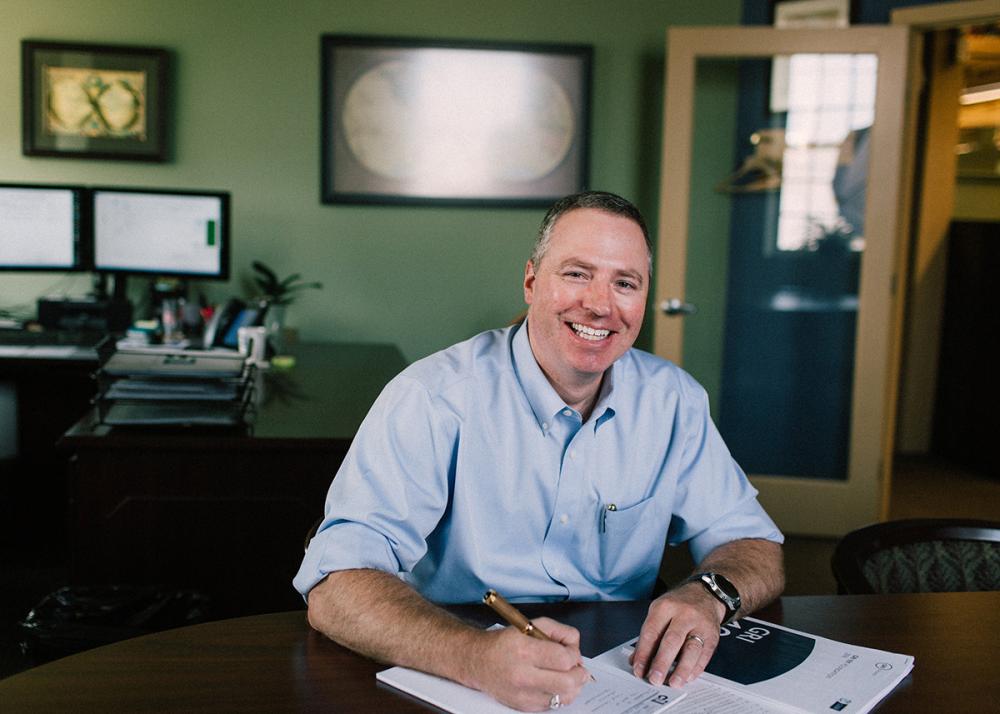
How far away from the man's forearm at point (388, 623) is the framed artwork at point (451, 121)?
9.96 feet

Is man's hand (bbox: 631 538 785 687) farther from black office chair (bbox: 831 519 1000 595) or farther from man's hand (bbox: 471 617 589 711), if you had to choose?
black office chair (bbox: 831 519 1000 595)

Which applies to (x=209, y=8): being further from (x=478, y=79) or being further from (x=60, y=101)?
(x=478, y=79)

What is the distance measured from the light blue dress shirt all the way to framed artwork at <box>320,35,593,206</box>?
2.66m

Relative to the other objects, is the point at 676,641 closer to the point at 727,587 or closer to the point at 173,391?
the point at 727,587

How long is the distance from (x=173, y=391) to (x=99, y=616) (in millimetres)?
560

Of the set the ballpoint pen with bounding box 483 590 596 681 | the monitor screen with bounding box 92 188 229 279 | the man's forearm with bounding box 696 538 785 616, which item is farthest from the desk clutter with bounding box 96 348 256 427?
the monitor screen with bounding box 92 188 229 279

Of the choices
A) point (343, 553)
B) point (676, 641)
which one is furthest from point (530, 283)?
point (676, 641)

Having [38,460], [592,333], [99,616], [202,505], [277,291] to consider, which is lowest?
[38,460]

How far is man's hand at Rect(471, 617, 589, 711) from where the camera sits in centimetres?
97

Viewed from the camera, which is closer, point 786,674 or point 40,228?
point 786,674

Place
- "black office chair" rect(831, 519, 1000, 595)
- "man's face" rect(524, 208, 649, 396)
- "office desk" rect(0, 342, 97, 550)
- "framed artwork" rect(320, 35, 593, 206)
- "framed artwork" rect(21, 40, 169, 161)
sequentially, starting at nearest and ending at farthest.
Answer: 1. "man's face" rect(524, 208, 649, 396)
2. "black office chair" rect(831, 519, 1000, 595)
3. "office desk" rect(0, 342, 97, 550)
4. "framed artwork" rect(21, 40, 169, 161)
5. "framed artwork" rect(320, 35, 593, 206)

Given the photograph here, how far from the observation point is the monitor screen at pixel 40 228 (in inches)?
141

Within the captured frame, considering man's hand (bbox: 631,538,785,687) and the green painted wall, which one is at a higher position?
the green painted wall

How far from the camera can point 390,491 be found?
1.33m
